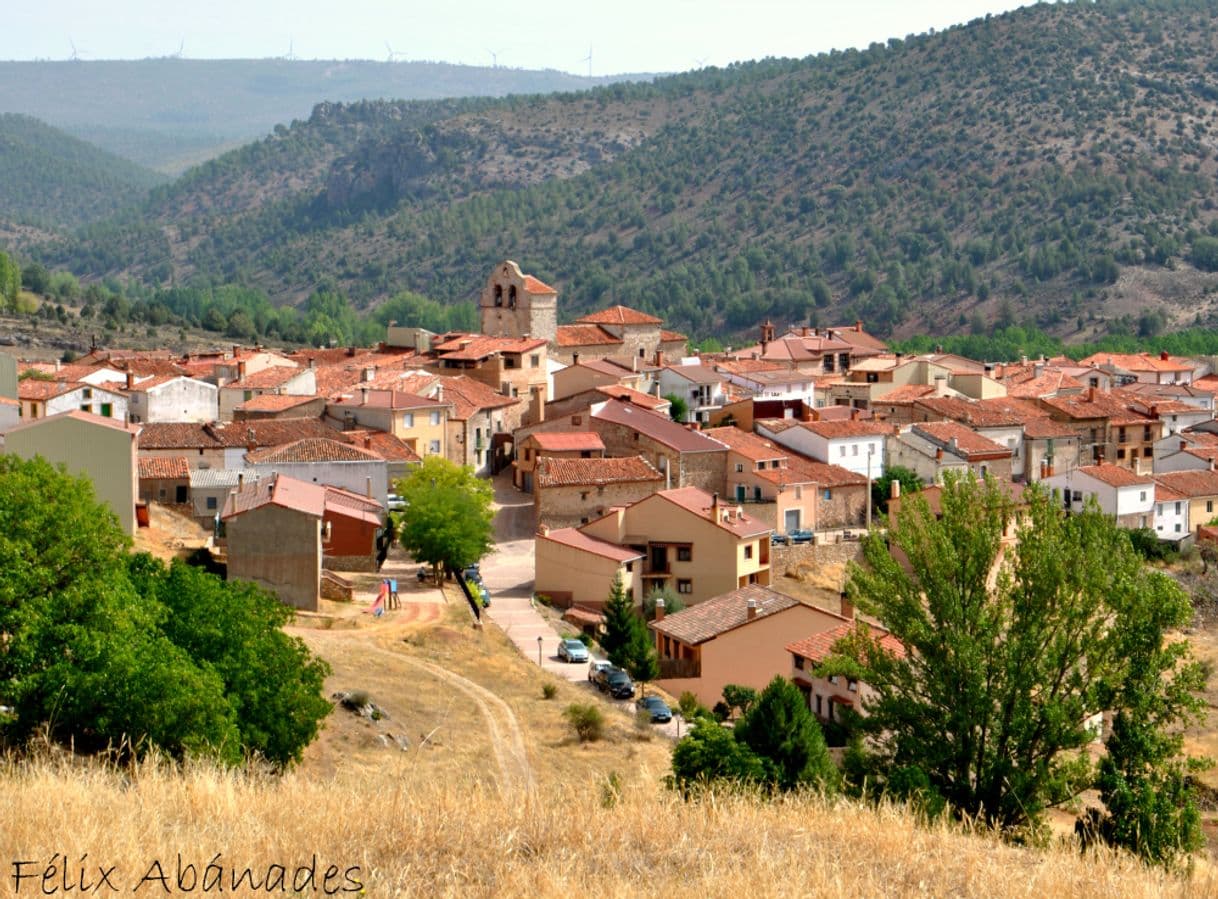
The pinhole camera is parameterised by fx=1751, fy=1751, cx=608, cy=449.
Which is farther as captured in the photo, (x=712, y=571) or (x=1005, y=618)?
(x=712, y=571)

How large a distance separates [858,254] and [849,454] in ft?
285

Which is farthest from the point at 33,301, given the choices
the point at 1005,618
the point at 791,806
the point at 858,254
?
the point at 791,806

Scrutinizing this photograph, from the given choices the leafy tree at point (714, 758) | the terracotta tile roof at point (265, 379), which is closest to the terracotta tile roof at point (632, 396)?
the terracotta tile roof at point (265, 379)

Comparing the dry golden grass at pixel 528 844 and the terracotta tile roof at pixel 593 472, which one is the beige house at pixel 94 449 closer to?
the terracotta tile roof at pixel 593 472

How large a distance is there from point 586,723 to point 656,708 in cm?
418

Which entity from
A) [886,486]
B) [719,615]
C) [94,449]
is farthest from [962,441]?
[94,449]

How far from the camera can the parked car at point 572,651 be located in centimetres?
3297

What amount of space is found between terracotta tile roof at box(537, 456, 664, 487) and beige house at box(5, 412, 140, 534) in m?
12.1

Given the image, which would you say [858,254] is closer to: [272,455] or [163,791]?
[272,455]

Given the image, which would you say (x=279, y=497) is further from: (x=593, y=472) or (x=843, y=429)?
(x=843, y=429)

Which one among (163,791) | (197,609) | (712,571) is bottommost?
(712,571)

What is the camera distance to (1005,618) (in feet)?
68.6

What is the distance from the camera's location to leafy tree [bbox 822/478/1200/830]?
19.8 metres

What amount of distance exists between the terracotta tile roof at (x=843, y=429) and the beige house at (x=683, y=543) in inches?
375
